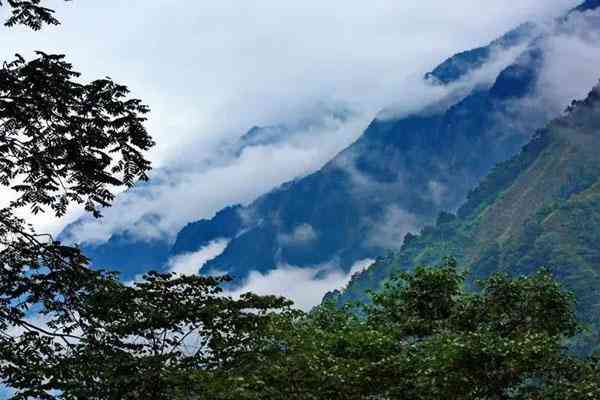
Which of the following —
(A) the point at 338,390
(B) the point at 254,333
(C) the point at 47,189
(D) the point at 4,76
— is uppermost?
(D) the point at 4,76

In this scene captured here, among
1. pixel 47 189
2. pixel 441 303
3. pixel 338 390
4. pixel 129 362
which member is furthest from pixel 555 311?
pixel 47 189

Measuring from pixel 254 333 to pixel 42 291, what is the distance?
27.5 ft

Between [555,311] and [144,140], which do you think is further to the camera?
[555,311]

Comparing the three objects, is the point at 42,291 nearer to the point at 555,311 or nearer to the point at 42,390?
the point at 42,390

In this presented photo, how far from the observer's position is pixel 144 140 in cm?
1683

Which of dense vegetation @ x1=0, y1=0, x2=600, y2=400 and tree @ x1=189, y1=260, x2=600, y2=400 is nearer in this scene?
dense vegetation @ x1=0, y1=0, x2=600, y2=400

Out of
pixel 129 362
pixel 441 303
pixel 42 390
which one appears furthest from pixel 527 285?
pixel 42 390

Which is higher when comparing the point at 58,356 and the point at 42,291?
the point at 42,291

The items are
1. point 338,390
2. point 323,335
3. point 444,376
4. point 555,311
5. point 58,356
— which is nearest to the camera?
point 58,356

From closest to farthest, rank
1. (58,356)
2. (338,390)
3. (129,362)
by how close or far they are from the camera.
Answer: (58,356) < (129,362) < (338,390)

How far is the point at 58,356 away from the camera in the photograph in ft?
54.6

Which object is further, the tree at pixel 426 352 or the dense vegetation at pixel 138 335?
the tree at pixel 426 352

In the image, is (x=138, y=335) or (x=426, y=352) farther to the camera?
(x=426, y=352)

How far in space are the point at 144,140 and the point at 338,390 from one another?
34.7ft
